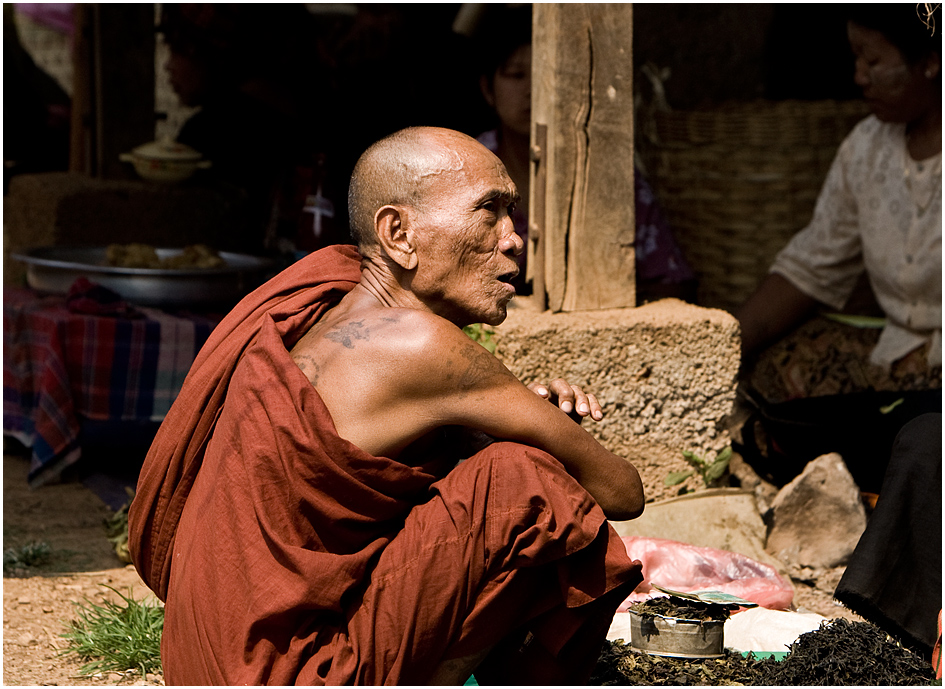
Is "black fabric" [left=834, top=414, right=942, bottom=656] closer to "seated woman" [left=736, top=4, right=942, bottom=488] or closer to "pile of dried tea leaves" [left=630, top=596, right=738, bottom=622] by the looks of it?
"pile of dried tea leaves" [left=630, top=596, right=738, bottom=622]

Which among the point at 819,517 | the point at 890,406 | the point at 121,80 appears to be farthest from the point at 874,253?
the point at 121,80

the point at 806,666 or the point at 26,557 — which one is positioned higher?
the point at 806,666

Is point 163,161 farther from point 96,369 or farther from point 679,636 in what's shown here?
point 679,636

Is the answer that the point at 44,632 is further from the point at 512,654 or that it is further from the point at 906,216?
the point at 906,216

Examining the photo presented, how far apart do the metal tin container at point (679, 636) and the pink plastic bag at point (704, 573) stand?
403 mm

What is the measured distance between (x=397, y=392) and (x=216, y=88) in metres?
5.05

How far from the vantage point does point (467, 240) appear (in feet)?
7.41

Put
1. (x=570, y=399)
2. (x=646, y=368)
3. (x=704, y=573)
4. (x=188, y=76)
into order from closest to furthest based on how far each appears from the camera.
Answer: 1. (x=570, y=399)
2. (x=704, y=573)
3. (x=646, y=368)
4. (x=188, y=76)

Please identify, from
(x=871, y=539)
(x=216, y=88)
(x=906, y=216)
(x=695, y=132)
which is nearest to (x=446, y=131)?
(x=871, y=539)

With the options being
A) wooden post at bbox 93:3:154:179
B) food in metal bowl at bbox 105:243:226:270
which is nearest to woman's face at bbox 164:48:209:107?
wooden post at bbox 93:3:154:179

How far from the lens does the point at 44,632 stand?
3127 mm

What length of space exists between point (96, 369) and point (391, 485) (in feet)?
8.91

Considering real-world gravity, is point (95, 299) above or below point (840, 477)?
above

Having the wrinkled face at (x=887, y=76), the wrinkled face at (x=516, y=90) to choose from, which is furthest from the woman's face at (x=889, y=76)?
the wrinkled face at (x=516, y=90)
